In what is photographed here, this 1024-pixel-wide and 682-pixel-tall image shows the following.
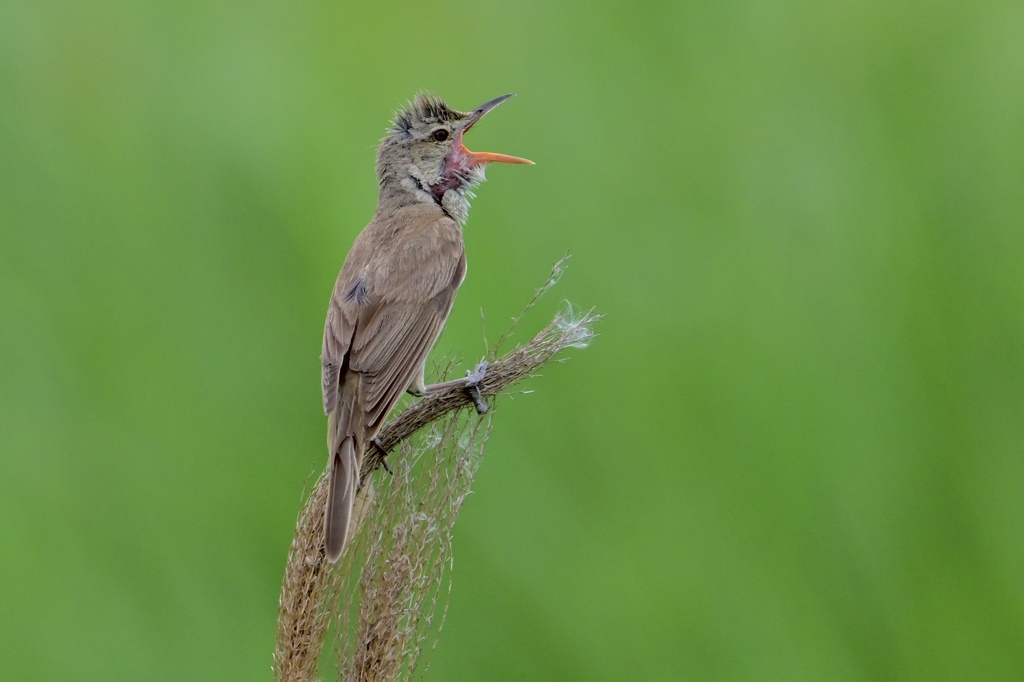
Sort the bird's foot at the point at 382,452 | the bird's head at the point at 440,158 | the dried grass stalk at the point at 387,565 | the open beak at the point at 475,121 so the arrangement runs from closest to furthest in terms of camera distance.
Result: 1. the dried grass stalk at the point at 387,565
2. the bird's foot at the point at 382,452
3. the open beak at the point at 475,121
4. the bird's head at the point at 440,158

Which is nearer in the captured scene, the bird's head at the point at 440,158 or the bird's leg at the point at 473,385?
the bird's leg at the point at 473,385

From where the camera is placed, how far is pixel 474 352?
12.6 feet

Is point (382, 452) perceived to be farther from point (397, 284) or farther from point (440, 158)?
point (440, 158)

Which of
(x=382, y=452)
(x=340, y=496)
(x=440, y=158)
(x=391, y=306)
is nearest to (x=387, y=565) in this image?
(x=340, y=496)

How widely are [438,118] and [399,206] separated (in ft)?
1.24

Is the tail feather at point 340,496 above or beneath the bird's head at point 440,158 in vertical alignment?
beneath

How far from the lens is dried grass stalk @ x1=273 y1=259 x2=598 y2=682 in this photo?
2.20m

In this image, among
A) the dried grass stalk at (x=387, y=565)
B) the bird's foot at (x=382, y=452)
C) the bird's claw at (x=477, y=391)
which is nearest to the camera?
the dried grass stalk at (x=387, y=565)

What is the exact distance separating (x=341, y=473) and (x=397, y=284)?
96cm

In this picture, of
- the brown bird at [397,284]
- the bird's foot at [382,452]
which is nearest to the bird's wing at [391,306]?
the brown bird at [397,284]

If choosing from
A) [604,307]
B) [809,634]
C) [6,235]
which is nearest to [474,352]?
[604,307]

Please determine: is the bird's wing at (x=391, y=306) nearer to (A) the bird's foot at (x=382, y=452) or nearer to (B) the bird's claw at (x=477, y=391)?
(A) the bird's foot at (x=382, y=452)

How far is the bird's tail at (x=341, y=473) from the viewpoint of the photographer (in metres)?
2.37

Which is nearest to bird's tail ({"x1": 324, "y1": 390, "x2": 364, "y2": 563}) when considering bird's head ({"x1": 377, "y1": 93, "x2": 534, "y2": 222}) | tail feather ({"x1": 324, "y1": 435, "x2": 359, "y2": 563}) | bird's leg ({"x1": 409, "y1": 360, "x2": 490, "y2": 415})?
tail feather ({"x1": 324, "y1": 435, "x2": 359, "y2": 563})
